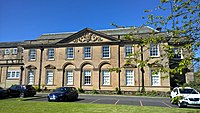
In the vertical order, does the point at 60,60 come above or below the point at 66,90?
above

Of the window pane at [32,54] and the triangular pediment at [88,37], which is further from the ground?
the triangular pediment at [88,37]

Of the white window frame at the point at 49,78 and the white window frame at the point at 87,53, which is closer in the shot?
the white window frame at the point at 87,53

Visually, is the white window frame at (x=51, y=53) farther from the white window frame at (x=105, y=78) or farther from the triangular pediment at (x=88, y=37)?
the white window frame at (x=105, y=78)

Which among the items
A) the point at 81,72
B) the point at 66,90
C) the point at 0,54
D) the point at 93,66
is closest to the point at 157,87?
the point at 93,66

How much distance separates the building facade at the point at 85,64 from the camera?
28.6 metres

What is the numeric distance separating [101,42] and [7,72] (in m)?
20.4

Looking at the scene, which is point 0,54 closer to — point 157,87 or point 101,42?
point 101,42

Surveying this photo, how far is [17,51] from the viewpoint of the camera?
40688 mm

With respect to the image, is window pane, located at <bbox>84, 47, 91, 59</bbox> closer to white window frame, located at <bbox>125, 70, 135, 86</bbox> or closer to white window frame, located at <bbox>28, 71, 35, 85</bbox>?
white window frame, located at <bbox>125, 70, 135, 86</bbox>

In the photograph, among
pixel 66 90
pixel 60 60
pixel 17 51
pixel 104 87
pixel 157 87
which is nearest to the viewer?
pixel 66 90

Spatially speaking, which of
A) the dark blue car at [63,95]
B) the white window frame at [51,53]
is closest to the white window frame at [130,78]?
the dark blue car at [63,95]

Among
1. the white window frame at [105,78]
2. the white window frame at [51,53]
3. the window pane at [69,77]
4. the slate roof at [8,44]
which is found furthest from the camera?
the slate roof at [8,44]

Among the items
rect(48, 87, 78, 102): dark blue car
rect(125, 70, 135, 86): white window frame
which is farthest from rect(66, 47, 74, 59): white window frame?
rect(48, 87, 78, 102): dark blue car

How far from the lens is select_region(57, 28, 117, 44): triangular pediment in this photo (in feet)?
101
